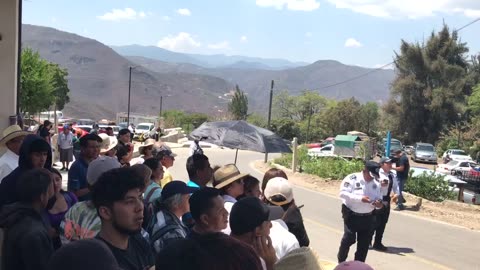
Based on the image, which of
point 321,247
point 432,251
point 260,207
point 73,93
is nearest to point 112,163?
point 260,207

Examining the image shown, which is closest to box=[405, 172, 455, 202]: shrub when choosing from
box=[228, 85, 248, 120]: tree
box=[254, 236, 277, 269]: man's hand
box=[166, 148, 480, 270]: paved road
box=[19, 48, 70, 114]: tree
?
box=[166, 148, 480, 270]: paved road

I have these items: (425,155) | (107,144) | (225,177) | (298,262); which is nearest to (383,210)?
(107,144)

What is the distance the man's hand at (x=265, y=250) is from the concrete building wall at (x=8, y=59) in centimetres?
813

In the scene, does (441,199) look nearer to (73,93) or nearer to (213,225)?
(213,225)

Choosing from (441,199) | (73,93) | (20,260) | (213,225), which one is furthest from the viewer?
(73,93)

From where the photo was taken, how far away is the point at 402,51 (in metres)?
68.1

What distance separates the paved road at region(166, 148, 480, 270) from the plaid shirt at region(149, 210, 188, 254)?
6.19 m

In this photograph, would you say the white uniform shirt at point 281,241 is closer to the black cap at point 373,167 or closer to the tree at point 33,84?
the black cap at point 373,167

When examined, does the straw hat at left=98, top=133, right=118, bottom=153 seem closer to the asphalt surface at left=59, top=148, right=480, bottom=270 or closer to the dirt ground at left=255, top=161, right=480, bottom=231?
the asphalt surface at left=59, top=148, right=480, bottom=270

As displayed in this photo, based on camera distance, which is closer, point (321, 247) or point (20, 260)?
point (20, 260)

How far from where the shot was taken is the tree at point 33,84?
33.2 metres

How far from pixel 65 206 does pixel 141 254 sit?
118 cm

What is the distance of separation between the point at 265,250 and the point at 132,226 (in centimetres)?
87

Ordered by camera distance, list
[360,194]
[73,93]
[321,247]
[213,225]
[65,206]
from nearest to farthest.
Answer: [213,225], [65,206], [360,194], [321,247], [73,93]
